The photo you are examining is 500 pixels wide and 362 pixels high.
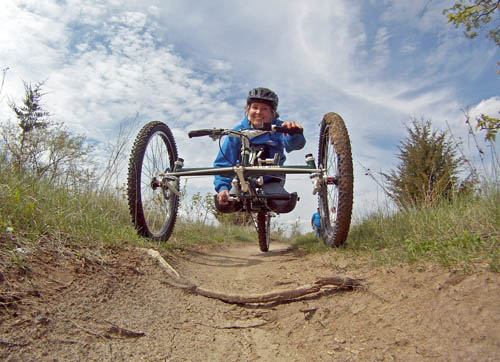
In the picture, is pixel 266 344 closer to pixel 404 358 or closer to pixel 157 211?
pixel 404 358

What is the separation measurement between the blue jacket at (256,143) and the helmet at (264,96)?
0.79 ft

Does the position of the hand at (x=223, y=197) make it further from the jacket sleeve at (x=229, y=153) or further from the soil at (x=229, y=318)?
the soil at (x=229, y=318)

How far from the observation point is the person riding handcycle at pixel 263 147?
151 inches

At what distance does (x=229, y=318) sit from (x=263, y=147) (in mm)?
2624

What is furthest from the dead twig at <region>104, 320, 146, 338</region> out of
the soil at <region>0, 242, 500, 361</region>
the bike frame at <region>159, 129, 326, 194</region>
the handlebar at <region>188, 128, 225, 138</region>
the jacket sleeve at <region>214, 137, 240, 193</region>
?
the jacket sleeve at <region>214, 137, 240, 193</region>

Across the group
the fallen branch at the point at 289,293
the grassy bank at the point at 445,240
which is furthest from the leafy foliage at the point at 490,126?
the fallen branch at the point at 289,293

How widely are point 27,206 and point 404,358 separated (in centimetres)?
247

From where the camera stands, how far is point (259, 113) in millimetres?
4434

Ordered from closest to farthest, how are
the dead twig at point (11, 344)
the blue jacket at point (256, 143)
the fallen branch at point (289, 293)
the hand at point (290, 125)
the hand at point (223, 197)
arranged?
the dead twig at point (11, 344)
the fallen branch at point (289, 293)
the hand at point (290, 125)
the hand at point (223, 197)
the blue jacket at point (256, 143)

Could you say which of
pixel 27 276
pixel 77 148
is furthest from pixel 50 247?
pixel 77 148

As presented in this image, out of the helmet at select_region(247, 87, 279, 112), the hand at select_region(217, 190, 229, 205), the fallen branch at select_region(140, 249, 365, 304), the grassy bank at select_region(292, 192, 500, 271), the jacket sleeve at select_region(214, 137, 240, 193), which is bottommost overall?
the fallen branch at select_region(140, 249, 365, 304)

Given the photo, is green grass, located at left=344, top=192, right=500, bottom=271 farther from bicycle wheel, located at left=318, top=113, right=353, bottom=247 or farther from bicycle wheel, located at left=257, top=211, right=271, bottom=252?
bicycle wheel, located at left=257, top=211, right=271, bottom=252

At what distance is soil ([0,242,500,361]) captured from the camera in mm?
1289

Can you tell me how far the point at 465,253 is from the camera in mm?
1921
